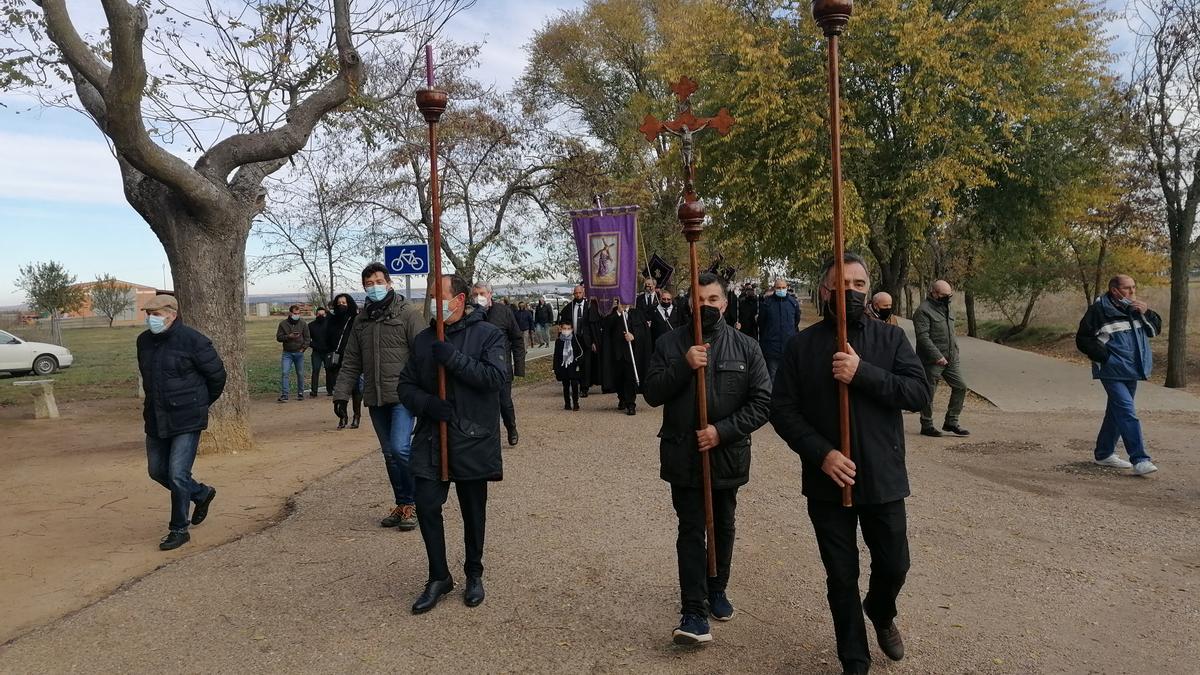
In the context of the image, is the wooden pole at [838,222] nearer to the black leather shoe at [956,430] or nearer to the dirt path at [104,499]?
the dirt path at [104,499]

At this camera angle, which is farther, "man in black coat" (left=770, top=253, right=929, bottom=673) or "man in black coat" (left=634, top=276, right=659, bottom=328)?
A: "man in black coat" (left=634, top=276, right=659, bottom=328)

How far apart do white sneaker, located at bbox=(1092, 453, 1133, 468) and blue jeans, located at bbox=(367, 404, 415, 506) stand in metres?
6.56

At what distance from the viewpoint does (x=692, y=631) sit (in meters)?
4.07

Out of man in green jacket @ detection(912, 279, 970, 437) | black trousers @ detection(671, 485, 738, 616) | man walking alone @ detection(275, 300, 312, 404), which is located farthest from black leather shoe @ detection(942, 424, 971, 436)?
man walking alone @ detection(275, 300, 312, 404)

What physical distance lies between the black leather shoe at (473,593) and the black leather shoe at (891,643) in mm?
2120

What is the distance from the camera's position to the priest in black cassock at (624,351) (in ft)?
42.0

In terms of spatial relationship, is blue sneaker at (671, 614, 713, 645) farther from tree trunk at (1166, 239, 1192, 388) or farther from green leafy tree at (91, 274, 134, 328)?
green leafy tree at (91, 274, 134, 328)

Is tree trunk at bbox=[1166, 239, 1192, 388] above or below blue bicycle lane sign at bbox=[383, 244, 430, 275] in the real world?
below

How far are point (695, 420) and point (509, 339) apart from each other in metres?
7.25

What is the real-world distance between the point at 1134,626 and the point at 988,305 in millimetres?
35859

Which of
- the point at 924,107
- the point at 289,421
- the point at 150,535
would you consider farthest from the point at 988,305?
the point at 150,535

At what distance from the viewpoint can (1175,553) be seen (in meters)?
5.61

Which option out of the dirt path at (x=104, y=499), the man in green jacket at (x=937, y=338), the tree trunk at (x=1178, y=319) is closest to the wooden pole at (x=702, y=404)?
the dirt path at (x=104, y=499)

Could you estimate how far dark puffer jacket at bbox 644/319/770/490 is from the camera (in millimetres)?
4199
